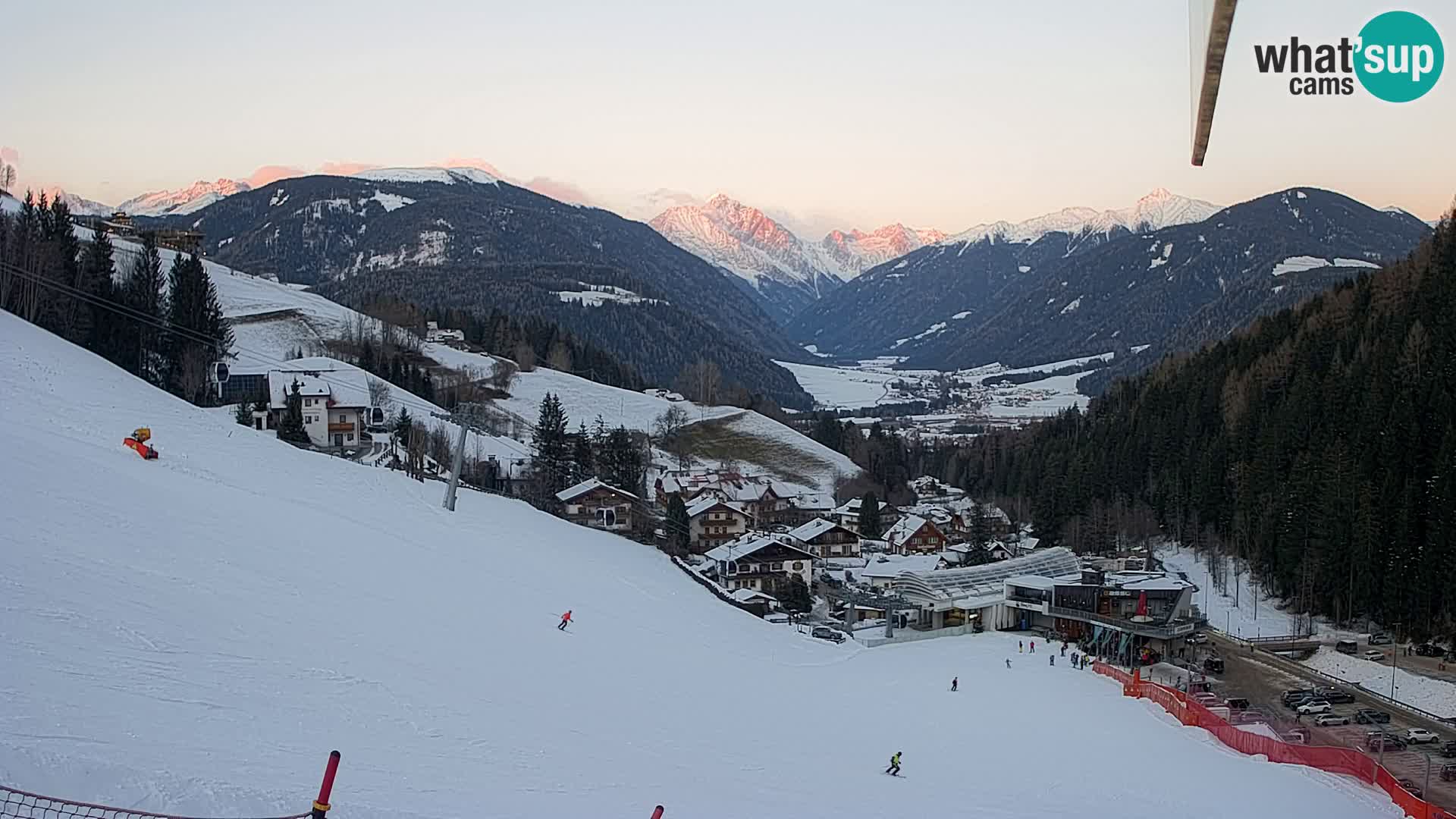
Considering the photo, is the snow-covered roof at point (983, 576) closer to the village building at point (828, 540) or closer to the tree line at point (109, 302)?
the village building at point (828, 540)

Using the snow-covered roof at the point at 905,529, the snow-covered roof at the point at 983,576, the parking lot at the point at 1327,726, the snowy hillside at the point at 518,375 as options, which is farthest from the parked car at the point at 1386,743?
the snowy hillside at the point at 518,375

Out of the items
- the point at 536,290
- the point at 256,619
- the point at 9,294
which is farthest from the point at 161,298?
the point at 536,290

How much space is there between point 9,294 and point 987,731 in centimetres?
4247

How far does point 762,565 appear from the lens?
4750 centimetres

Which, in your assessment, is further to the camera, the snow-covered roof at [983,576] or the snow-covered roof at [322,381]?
the snow-covered roof at [322,381]

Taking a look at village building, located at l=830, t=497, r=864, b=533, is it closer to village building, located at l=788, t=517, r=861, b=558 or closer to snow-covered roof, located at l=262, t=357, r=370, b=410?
village building, located at l=788, t=517, r=861, b=558

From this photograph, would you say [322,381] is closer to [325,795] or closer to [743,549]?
[743,549]

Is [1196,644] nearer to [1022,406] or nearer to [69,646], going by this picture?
[69,646]

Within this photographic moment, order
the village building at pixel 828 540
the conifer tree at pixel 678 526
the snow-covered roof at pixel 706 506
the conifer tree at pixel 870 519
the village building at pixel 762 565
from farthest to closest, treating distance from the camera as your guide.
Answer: the conifer tree at pixel 870 519 < the snow-covered roof at pixel 706 506 < the village building at pixel 828 540 < the conifer tree at pixel 678 526 < the village building at pixel 762 565

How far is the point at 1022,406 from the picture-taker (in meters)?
179

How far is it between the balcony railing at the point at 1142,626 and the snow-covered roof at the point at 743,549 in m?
14.5

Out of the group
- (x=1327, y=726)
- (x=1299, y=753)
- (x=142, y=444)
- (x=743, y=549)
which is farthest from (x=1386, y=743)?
(x=743, y=549)

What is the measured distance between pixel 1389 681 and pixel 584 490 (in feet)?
115

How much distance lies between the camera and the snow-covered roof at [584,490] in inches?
2046
